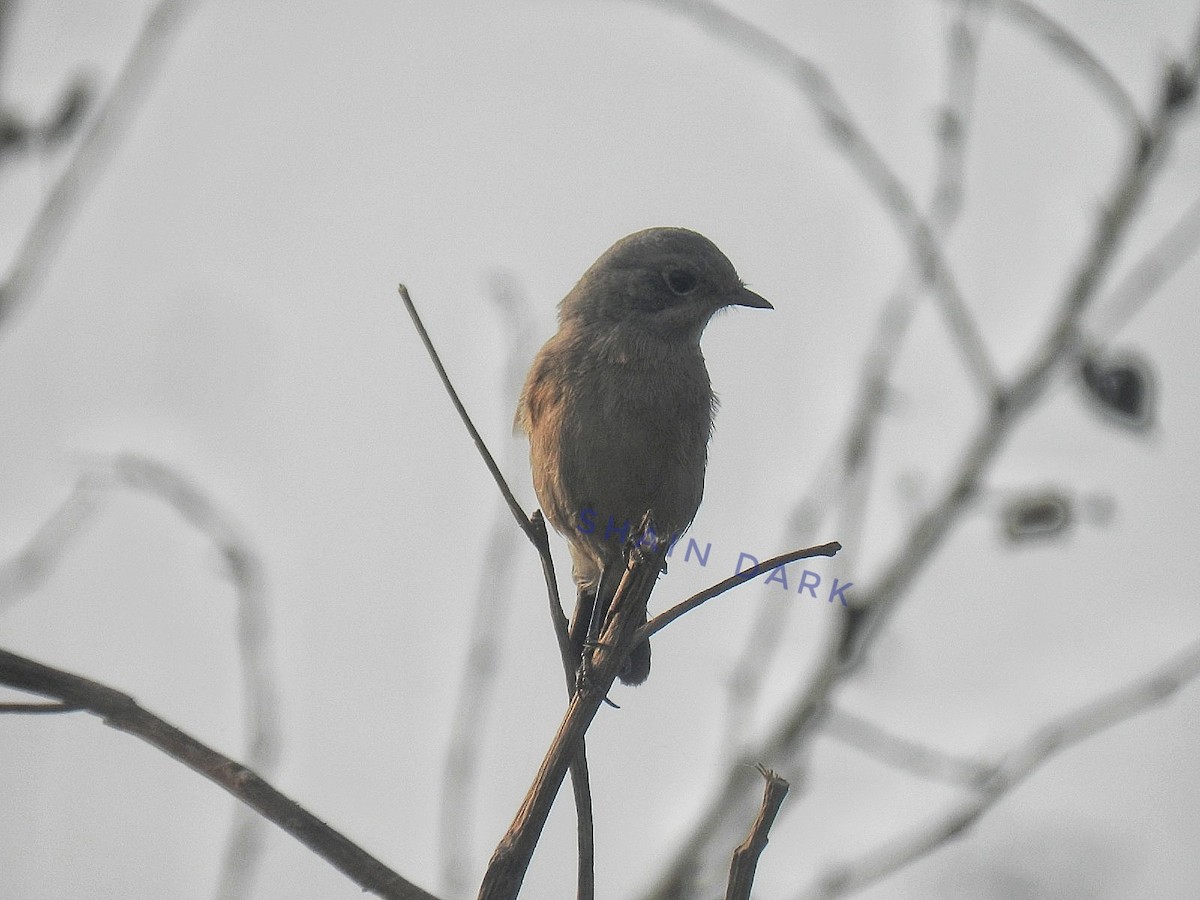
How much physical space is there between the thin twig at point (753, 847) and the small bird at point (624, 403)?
5.33ft

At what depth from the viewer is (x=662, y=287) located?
5.33 metres

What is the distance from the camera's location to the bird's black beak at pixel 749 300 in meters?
5.44

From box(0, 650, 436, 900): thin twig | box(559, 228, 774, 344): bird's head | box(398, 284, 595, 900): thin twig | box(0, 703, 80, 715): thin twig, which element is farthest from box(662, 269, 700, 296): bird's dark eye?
box(0, 703, 80, 715): thin twig

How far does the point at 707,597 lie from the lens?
273 cm

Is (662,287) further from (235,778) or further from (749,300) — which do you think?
(235,778)

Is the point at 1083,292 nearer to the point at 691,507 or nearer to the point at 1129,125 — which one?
the point at 1129,125

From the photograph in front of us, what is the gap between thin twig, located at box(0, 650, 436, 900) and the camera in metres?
2.07

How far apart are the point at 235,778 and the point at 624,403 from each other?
2.75 metres

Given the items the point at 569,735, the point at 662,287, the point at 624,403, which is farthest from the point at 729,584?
the point at 662,287

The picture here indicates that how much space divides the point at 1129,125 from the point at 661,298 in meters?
2.43

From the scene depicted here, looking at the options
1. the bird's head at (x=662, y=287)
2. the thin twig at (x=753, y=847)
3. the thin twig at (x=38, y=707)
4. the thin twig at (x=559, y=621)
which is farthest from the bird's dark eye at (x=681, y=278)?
the thin twig at (x=38, y=707)

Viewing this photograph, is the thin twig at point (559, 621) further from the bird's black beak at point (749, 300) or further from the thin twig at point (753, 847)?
the bird's black beak at point (749, 300)

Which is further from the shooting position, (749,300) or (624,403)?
(749,300)

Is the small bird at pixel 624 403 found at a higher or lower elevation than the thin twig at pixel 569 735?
higher
